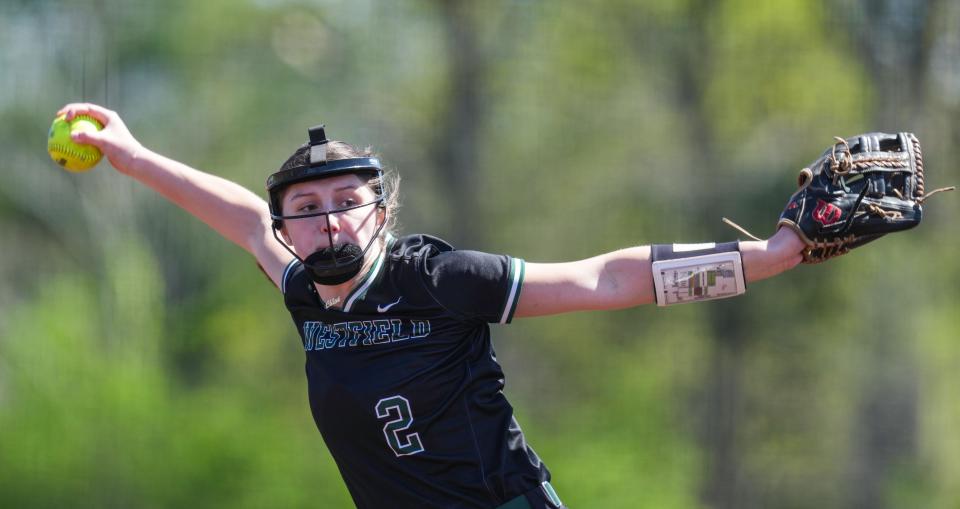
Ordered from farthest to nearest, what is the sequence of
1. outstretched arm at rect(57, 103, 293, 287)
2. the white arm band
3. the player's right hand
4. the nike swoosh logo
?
the player's right hand
outstretched arm at rect(57, 103, 293, 287)
the nike swoosh logo
the white arm band

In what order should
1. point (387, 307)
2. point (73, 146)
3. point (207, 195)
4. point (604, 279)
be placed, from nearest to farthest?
point (604, 279) < point (387, 307) < point (207, 195) < point (73, 146)

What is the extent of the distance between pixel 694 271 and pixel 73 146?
1.98 metres

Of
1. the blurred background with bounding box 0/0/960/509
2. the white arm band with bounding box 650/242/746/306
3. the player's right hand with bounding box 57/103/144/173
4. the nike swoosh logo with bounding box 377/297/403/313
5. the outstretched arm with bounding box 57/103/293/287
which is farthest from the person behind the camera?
the blurred background with bounding box 0/0/960/509

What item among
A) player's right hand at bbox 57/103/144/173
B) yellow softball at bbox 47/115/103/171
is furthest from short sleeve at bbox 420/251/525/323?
yellow softball at bbox 47/115/103/171

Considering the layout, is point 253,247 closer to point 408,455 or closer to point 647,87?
point 408,455

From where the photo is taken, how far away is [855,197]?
2.71 m

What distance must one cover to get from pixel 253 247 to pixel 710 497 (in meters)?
5.79

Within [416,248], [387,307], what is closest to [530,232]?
[416,248]

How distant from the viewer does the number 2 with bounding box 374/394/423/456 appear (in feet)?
8.68

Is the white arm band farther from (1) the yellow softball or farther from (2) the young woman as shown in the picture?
(1) the yellow softball

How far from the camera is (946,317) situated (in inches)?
319

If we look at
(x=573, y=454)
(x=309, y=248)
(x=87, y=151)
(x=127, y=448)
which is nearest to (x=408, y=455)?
(x=309, y=248)

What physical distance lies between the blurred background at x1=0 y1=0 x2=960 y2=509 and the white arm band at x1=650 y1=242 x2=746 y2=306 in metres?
5.21

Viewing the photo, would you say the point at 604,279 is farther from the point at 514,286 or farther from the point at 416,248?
the point at 416,248
